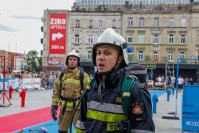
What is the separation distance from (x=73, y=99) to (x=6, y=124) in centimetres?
661

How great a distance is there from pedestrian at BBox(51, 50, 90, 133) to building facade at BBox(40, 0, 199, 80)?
65.4 meters

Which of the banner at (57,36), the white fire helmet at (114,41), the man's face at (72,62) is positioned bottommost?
the man's face at (72,62)

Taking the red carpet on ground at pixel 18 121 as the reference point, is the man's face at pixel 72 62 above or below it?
above

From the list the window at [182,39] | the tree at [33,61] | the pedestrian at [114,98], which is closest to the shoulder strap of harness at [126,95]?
the pedestrian at [114,98]

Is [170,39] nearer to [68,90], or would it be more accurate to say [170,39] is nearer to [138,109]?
[68,90]

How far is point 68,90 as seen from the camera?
303 inches

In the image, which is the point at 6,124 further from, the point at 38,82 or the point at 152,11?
the point at 152,11

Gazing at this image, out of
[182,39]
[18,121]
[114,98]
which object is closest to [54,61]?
[182,39]

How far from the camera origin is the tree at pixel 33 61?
12256 cm

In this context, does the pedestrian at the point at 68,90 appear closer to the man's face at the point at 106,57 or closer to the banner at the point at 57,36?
the man's face at the point at 106,57

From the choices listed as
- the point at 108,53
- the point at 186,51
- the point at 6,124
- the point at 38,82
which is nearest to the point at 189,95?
the point at 6,124

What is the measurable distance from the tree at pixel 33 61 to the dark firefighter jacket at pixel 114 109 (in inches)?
4596

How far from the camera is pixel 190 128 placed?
43.4 ft

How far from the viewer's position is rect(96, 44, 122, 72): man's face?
12.3 ft
